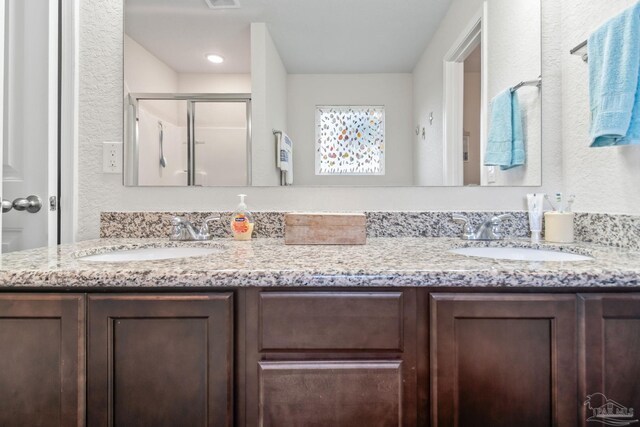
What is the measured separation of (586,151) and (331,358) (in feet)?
3.72

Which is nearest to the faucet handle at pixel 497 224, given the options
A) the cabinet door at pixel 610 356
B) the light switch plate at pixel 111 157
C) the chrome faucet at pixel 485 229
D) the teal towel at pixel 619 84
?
the chrome faucet at pixel 485 229

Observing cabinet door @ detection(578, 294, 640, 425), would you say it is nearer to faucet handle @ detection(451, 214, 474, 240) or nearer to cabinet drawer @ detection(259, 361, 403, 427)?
cabinet drawer @ detection(259, 361, 403, 427)

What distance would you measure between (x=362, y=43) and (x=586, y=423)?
4.23 ft

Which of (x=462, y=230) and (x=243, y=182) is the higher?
(x=243, y=182)

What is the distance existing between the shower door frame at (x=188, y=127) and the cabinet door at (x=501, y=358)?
36.6 inches

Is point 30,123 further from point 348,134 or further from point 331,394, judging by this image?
point 331,394

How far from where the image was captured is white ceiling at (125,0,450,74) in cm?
132

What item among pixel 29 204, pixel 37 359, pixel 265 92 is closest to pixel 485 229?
pixel 265 92

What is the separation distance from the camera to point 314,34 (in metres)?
1.33

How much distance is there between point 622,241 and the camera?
1.03 m

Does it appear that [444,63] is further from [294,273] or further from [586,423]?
[586,423]

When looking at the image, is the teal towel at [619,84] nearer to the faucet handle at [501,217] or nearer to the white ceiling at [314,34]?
the faucet handle at [501,217]

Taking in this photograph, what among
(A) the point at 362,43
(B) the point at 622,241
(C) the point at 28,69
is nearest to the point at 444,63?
(A) the point at 362,43

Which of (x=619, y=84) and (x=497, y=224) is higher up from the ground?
(x=619, y=84)
